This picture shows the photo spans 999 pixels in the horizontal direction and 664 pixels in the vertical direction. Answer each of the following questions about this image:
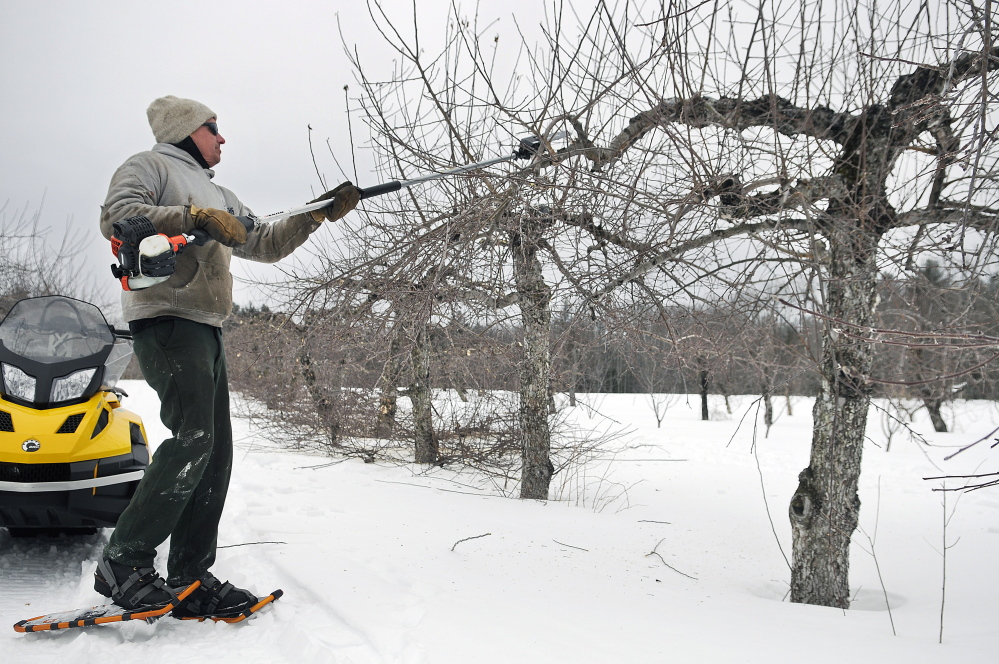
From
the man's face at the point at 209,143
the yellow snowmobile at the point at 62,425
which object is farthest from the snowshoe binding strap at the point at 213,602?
the man's face at the point at 209,143

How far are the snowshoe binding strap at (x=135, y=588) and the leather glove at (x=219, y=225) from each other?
1264mm

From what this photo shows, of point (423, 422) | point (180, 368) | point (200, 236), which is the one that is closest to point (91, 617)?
point (180, 368)

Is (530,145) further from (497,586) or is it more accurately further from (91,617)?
(91,617)

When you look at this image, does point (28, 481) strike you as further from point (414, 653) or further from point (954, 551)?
point (954, 551)

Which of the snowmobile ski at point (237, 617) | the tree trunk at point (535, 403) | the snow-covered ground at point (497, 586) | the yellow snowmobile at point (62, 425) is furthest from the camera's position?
the tree trunk at point (535, 403)

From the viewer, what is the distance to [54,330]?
315cm

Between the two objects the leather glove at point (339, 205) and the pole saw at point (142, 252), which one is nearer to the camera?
the pole saw at point (142, 252)

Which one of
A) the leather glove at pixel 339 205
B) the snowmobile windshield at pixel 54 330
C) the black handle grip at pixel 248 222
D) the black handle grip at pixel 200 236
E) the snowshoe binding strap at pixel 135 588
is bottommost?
the snowshoe binding strap at pixel 135 588

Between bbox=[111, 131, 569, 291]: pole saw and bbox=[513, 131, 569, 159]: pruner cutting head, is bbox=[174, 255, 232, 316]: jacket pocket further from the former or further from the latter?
bbox=[513, 131, 569, 159]: pruner cutting head

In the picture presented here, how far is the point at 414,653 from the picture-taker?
6.51 feet

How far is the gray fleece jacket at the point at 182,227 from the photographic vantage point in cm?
216

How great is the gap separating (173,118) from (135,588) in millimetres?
1843

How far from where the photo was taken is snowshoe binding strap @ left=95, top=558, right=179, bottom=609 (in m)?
2.17

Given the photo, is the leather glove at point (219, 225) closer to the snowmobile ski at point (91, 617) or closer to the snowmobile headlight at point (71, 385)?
the snowmobile ski at point (91, 617)
